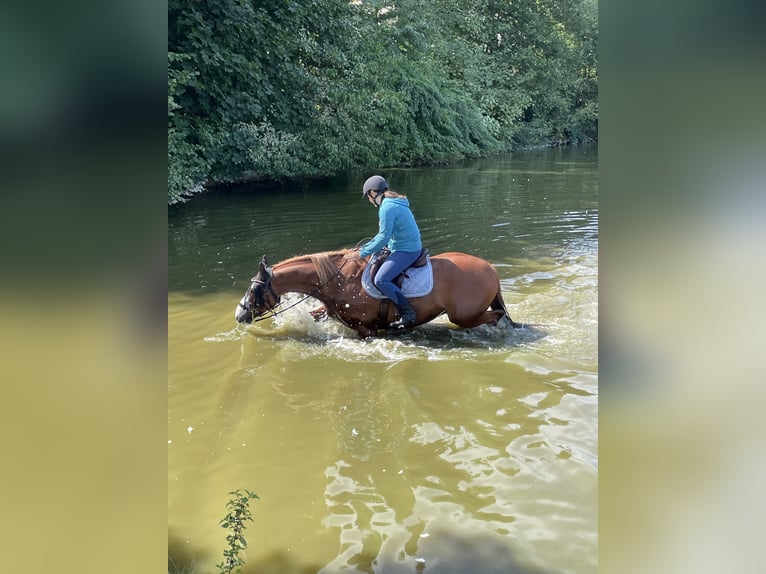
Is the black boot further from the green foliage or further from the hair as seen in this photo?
the green foliage

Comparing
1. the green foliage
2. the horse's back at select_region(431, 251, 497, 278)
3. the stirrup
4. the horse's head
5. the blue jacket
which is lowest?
the stirrup

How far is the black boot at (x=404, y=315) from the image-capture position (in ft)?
25.1

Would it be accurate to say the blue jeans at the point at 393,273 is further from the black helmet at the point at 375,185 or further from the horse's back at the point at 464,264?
the black helmet at the point at 375,185

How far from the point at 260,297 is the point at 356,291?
1215mm

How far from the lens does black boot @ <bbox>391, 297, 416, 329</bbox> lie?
7.65 meters

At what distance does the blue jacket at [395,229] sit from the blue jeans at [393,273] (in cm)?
9

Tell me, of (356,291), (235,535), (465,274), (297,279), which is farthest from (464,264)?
(235,535)
